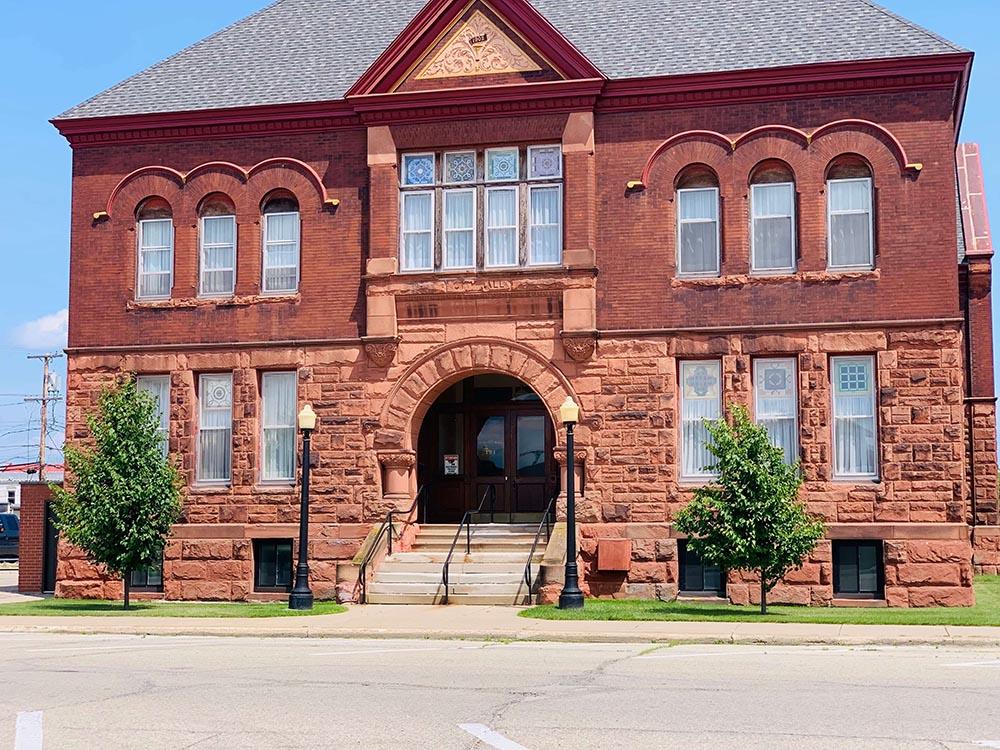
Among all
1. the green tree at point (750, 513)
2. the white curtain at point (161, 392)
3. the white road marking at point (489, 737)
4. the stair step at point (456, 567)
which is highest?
the white curtain at point (161, 392)

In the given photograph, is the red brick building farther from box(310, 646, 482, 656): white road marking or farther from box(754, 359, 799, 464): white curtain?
box(310, 646, 482, 656): white road marking

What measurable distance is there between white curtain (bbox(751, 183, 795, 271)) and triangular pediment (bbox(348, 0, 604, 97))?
14.5 ft

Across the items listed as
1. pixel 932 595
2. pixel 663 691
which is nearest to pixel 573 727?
pixel 663 691

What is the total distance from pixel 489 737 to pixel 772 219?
17.4 metres

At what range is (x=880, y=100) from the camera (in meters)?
24.7

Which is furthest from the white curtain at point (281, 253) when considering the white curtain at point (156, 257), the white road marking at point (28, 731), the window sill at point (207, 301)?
the white road marking at point (28, 731)

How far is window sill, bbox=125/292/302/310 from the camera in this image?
88.5 ft

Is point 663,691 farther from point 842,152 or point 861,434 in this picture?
point 842,152

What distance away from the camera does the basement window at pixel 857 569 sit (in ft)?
79.9

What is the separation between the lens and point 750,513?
71.1 feet

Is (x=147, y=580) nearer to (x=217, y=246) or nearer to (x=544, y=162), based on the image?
(x=217, y=246)

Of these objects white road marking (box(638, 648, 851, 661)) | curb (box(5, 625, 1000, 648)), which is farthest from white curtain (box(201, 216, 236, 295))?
white road marking (box(638, 648, 851, 661))

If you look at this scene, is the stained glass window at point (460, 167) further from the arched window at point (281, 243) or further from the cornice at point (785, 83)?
the arched window at point (281, 243)

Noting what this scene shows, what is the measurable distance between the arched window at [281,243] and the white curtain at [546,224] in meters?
4.90
